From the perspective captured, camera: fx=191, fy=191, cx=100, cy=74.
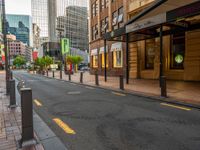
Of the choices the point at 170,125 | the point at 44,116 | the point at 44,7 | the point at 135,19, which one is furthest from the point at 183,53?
the point at 44,7

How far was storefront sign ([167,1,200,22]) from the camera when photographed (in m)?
9.18

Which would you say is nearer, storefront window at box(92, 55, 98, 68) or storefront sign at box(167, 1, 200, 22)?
storefront sign at box(167, 1, 200, 22)

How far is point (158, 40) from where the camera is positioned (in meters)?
19.4

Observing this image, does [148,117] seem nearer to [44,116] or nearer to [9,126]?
[44,116]

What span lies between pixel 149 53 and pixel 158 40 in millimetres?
2052

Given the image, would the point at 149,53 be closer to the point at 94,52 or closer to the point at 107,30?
the point at 107,30

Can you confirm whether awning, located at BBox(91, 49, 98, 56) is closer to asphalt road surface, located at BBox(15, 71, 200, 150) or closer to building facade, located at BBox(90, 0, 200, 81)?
building facade, located at BBox(90, 0, 200, 81)

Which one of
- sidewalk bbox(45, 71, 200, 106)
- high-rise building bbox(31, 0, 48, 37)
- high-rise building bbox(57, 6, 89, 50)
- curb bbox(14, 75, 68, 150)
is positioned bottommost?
curb bbox(14, 75, 68, 150)

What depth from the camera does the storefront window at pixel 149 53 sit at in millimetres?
20438

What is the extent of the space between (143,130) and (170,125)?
0.91 m

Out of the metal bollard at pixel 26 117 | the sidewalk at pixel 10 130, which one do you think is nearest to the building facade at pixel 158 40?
the sidewalk at pixel 10 130

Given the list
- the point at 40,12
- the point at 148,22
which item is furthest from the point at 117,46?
the point at 40,12

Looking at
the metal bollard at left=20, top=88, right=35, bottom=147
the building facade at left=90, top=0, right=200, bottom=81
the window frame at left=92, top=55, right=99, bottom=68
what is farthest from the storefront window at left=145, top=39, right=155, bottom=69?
the metal bollard at left=20, top=88, right=35, bottom=147

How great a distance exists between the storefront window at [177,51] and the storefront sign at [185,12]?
716 centimetres
